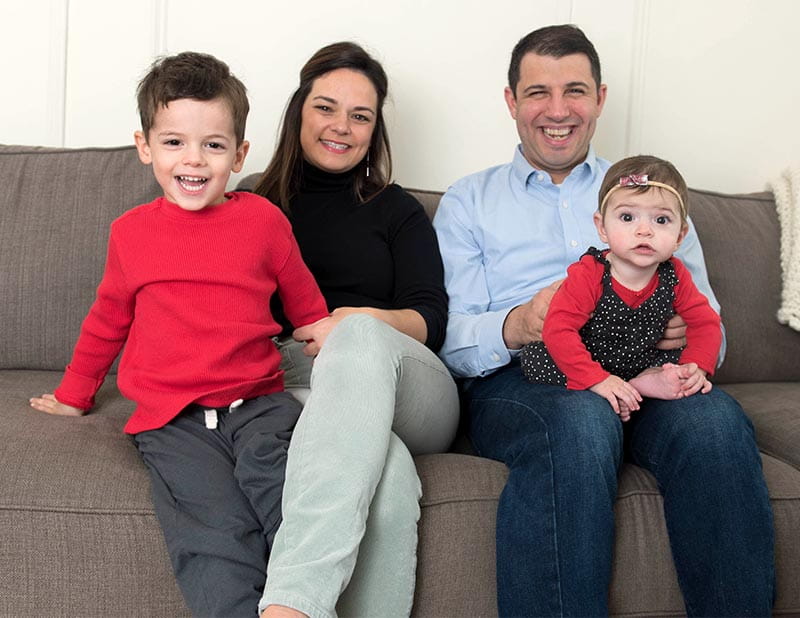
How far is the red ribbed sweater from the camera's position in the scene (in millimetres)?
1502

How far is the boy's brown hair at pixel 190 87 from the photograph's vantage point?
1500mm

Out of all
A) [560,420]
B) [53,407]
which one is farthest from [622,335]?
[53,407]

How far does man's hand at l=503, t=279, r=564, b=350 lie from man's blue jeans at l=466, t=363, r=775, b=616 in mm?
202

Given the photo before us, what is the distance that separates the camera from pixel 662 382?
1.57 metres

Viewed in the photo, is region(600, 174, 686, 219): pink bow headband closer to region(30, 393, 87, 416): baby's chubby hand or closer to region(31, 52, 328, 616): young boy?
region(31, 52, 328, 616): young boy

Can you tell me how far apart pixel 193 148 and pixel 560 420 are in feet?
2.44

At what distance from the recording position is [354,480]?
1266 millimetres

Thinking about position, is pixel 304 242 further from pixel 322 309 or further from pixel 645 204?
pixel 645 204

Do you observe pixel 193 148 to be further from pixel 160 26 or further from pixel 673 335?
pixel 160 26

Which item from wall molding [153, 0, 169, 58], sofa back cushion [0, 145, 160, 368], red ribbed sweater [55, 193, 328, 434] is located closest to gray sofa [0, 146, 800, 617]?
sofa back cushion [0, 145, 160, 368]

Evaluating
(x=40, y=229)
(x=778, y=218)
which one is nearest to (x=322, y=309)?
(x=40, y=229)

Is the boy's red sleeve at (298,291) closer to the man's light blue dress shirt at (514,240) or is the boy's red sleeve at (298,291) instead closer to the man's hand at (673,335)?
the man's light blue dress shirt at (514,240)

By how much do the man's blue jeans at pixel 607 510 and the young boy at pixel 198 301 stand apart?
1.27 feet

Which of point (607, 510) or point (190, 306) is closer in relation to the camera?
point (607, 510)
